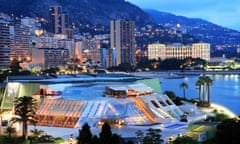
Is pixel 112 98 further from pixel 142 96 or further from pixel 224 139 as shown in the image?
pixel 224 139

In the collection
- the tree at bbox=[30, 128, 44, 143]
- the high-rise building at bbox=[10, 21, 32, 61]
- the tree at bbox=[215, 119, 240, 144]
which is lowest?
the tree at bbox=[30, 128, 44, 143]

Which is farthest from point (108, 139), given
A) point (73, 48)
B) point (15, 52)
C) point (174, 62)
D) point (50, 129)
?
point (73, 48)

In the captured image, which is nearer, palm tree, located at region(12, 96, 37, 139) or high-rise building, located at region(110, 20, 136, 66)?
palm tree, located at region(12, 96, 37, 139)

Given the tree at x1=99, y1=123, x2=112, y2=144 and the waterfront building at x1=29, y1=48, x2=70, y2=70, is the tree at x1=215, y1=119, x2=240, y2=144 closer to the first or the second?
the tree at x1=99, y1=123, x2=112, y2=144

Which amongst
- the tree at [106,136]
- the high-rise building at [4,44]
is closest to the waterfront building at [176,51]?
the high-rise building at [4,44]

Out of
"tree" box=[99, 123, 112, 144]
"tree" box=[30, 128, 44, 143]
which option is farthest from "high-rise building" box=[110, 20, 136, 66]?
"tree" box=[99, 123, 112, 144]

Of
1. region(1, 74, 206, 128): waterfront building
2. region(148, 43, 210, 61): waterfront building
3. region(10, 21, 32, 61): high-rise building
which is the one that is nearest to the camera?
region(1, 74, 206, 128): waterfront building

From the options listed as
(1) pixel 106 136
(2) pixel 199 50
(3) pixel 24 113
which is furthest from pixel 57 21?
(1) pixel 106 136
